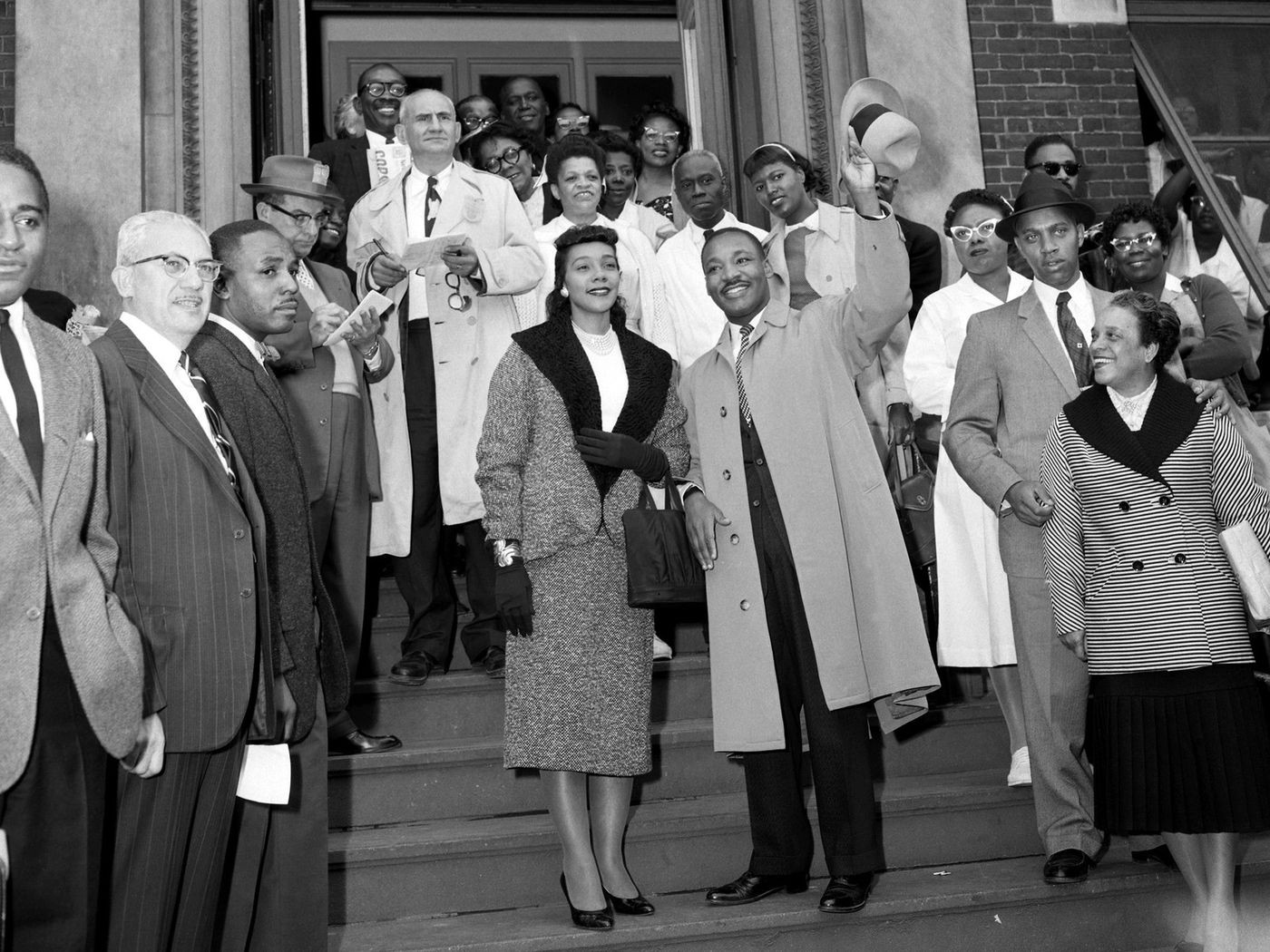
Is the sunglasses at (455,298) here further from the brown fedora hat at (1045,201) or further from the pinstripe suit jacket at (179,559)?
the pinstripe suit jacket at (179,559)

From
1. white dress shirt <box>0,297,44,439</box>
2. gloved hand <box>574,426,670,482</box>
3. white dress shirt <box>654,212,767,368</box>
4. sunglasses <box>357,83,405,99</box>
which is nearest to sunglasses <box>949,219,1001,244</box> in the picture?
white dress shirt <box>654,212,767,368</box>

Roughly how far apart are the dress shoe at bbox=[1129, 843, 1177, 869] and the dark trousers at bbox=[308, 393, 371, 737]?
2549 mm

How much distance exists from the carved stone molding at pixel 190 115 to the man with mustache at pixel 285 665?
10.6 feet

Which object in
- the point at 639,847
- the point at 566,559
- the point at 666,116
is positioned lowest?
the point at 639,847

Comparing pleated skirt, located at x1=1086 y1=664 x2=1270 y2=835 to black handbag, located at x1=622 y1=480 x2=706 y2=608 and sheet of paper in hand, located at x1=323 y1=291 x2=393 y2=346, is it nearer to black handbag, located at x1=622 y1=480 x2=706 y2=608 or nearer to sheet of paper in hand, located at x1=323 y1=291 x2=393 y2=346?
black handbag, located at x1=622 y1=480 x2=706 y2=608

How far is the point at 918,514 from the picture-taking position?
4.89 meters

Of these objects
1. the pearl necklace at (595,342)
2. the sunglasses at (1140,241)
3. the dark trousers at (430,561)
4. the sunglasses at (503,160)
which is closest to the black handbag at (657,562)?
the pearl necklace at (595,342)

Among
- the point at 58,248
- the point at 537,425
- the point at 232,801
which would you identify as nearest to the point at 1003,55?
the point at 537,425

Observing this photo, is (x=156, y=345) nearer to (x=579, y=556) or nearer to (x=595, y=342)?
(x=579, y=556)

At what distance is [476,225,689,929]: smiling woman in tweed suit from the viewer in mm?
3865

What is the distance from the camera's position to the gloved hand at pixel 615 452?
4016 millimetres

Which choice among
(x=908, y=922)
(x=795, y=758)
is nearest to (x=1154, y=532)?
(x=795, y=758)

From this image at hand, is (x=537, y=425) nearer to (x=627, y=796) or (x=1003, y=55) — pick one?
(x=627, y=796)

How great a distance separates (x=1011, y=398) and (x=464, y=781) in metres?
2.14
